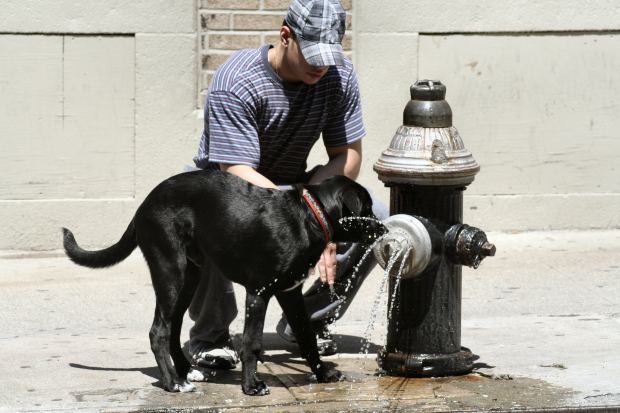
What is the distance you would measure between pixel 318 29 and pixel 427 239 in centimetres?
100

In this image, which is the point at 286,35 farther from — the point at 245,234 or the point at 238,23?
the point at 238,23

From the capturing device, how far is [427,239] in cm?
524

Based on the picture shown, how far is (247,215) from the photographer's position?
5172 mm

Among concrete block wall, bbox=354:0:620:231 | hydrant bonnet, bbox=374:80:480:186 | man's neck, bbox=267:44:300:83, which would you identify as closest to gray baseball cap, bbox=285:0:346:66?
man's neck, bbox=267:44:300:83

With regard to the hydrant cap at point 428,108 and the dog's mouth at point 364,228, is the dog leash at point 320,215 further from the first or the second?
the hydrant cap at point 428,108

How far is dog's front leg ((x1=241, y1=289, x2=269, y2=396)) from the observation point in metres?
5.14

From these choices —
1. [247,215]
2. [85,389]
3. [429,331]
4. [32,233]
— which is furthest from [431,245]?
[32,233]

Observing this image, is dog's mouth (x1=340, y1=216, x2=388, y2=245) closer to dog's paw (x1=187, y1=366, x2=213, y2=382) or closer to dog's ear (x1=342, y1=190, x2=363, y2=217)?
dog's ear (x1=342, y1=190, x2=363, y2=217)

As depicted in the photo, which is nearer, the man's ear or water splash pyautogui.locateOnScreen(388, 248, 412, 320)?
water splash pyautogui.locateOnScreen(388, 248, 412, 320)

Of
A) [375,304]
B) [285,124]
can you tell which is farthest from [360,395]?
[285,124]

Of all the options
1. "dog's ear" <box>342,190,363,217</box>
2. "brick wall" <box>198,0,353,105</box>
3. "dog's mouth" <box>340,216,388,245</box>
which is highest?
"brick wall" <box>198,0,353,105</box>

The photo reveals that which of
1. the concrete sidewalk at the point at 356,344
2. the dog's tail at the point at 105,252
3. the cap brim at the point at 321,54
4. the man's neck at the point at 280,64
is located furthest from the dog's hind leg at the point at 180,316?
the cap brim at the point at 321,54

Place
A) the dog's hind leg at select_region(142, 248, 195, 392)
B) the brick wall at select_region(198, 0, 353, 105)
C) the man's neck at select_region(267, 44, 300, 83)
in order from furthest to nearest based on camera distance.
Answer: the brick wall at select_region(198, 0, 353, 105)
the man's neck at select_region(267, 44, 300, 83)
the dog's hind leg at select_region(142, 248, 195, 392)

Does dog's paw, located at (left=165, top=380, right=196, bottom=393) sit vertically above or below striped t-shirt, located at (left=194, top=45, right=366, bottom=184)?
below
